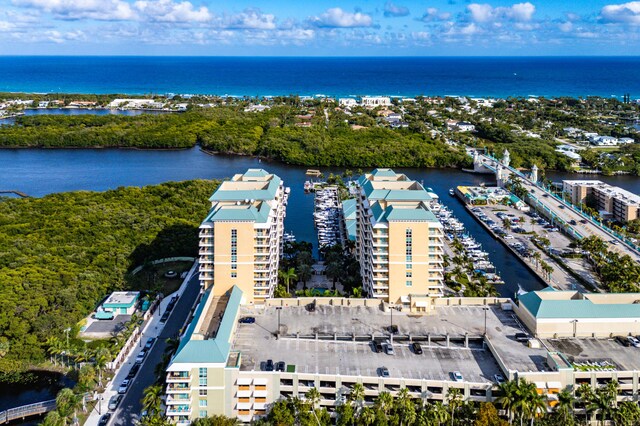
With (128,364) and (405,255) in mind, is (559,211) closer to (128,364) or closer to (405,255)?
(405,255)

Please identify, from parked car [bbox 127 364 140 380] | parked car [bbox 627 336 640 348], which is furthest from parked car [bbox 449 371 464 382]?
parked car [bbox 127 364 140 380]

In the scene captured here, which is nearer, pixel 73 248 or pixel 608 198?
pixel 73 248

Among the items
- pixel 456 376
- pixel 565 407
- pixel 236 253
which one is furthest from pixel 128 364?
pixel 565 407

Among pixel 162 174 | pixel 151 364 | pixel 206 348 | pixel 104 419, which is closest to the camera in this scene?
pixel 206 348

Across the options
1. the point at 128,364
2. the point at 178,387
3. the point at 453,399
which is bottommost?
the point at 128,364

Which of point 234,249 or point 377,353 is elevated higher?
point 234,249

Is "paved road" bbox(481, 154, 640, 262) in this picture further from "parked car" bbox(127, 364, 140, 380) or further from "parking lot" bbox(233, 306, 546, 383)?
"parked car" bbox(127, 364, 140, 380)

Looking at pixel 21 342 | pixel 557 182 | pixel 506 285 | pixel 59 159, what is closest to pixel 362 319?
pixel 506 285
